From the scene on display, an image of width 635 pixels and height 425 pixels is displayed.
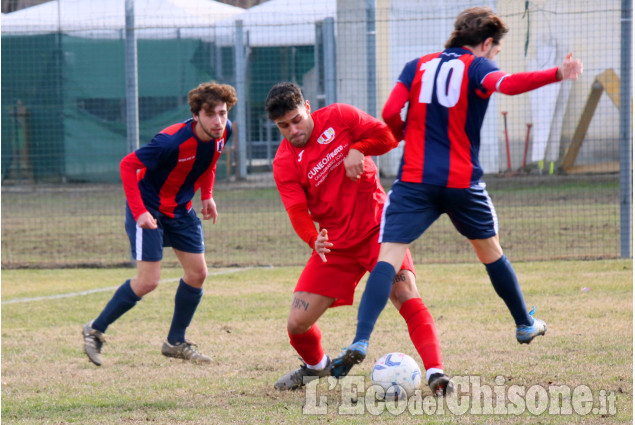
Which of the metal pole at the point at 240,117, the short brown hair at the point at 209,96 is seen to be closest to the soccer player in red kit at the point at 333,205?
the short brown hair at the point at 209,96

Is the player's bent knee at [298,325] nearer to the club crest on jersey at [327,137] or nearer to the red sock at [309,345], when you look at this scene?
the red sock at [309,345]

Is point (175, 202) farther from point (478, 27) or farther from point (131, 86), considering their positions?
point (131, 86)

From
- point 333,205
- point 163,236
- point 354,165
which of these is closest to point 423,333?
point 333,205

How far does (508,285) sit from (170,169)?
2271 millimetres

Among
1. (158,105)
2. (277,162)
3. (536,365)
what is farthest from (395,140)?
(158,105)

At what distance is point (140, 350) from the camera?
5.66 meters

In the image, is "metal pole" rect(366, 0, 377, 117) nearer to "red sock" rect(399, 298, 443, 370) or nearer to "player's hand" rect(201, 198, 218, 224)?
"player's hand" rect(201, 198, 218, 224)

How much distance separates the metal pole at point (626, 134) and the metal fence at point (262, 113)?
16 mm

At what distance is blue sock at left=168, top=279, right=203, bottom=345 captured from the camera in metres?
5.36

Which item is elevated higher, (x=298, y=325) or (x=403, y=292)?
(x=403, y=292)

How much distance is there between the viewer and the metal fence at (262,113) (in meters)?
10.5

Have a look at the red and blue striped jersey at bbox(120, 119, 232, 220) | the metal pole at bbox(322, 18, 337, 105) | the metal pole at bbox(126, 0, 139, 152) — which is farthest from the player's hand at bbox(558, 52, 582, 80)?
the metal pole at bbox(126, 0, 139, 152)

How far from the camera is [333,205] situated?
4449 mm

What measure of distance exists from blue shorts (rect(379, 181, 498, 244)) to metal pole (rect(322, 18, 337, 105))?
19.7ft
